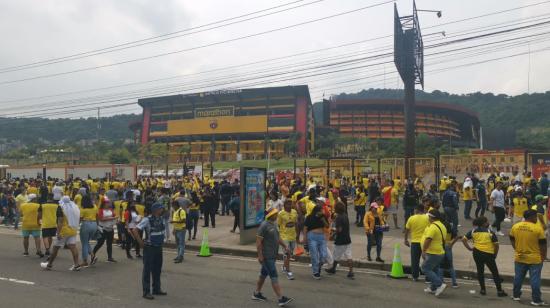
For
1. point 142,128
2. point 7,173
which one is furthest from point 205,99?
point 7,173

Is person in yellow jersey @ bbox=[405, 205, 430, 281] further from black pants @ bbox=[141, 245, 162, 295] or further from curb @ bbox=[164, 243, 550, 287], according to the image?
black pants @ bbox=[141, 245, 162, 295]

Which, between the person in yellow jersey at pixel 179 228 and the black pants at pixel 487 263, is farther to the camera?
the person in yellow jersey at pixel 179 228

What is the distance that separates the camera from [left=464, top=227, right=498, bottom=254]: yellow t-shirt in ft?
28.3

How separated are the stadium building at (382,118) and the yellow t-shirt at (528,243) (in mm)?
121192

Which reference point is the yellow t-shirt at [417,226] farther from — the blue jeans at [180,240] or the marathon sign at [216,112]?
the marathon sign at [216,112]

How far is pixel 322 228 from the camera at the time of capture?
10320mm

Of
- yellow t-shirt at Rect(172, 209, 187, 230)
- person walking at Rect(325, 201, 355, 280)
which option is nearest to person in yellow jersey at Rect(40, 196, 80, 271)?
yellow t-shirt at Rect(172, 209, 187, 230)

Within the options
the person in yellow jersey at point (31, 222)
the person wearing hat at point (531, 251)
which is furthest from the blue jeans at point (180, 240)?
the person wearing hat at point (531, 251)

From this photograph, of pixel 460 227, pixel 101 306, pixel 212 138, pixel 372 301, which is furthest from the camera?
pixel 212 138

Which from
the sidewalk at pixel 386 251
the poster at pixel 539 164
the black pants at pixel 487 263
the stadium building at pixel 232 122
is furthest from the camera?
the stadium building at pixel 232 122

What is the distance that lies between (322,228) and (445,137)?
13473 cm

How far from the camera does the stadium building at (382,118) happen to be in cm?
13012

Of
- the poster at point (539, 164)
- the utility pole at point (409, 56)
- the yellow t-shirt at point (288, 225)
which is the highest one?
the utility pole at point (409, 56)

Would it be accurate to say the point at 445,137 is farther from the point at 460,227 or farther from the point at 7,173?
the point at 460,227
